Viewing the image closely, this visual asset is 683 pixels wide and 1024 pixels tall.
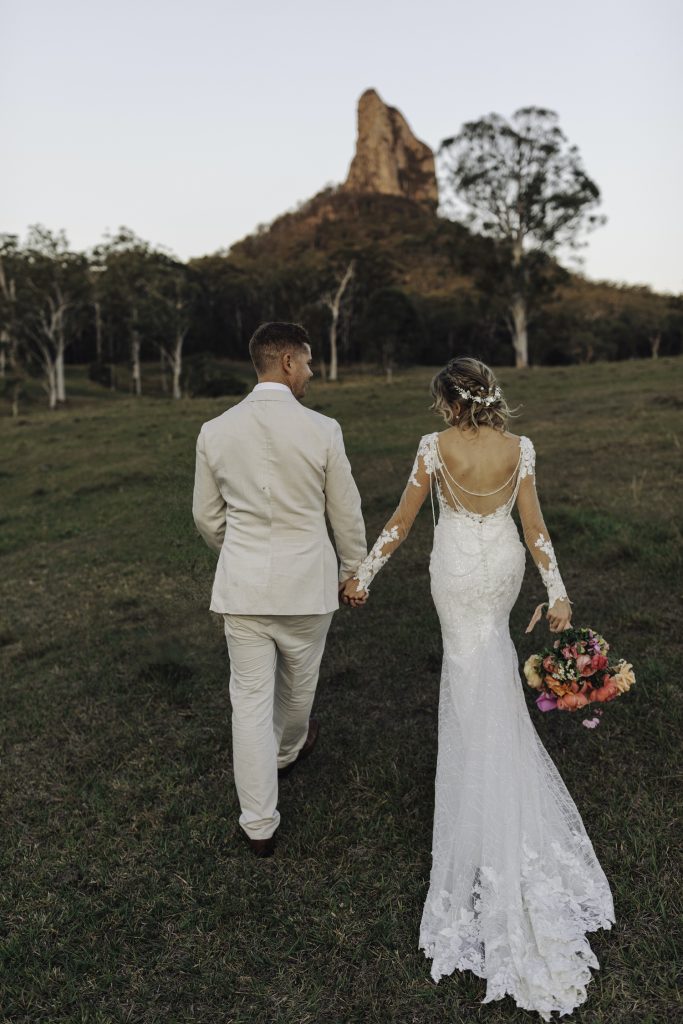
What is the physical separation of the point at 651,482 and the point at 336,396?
1891cm

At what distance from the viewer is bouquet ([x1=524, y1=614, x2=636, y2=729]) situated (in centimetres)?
353

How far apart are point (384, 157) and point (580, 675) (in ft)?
684

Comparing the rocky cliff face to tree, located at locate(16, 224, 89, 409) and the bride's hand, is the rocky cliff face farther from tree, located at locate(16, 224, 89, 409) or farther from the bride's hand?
the bride's hand

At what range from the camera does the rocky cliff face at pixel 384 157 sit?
18600 cm

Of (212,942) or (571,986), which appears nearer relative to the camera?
(571,986)

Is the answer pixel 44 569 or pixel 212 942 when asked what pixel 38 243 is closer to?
pixel 44 569

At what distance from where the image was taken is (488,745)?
11.7 feet

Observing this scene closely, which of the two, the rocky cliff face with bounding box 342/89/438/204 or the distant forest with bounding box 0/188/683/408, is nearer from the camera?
the distant forest with bounding box 0/188/683/408

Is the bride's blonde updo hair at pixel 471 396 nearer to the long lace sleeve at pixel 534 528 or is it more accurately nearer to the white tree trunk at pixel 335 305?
the long lace sleeve at pixel 534 528

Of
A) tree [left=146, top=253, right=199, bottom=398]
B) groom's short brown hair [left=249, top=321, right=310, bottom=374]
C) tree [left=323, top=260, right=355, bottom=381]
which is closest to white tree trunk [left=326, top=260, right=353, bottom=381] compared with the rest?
tree [left=323, top=260, right=355, bottom=381]

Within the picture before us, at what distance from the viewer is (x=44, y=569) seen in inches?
426

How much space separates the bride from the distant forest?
145ft

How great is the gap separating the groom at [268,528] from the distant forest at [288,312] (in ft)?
144

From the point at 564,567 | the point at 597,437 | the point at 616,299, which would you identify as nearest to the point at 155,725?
the point at 564,567
